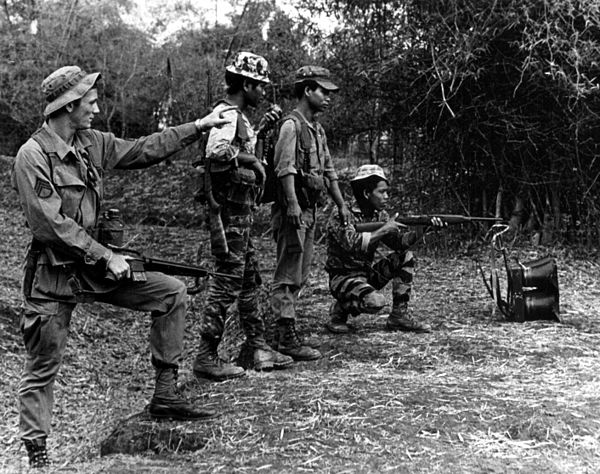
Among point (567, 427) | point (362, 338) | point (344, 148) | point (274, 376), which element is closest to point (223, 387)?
point (274, 376)

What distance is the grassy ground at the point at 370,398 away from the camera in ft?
12.3

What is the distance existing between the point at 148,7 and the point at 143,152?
1436cm

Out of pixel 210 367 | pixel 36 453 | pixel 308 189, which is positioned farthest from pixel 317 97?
pixel 36 453

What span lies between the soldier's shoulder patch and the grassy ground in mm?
1337

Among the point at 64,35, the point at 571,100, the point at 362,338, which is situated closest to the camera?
the point at 362,338

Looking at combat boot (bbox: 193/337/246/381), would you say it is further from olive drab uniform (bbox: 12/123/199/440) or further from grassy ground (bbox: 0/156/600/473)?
olive drab uniform (bbox: 12/123/199/440)

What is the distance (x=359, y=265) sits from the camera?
6301mm

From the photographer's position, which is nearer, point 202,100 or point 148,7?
point 202,100

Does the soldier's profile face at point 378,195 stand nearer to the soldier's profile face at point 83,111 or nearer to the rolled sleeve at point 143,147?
the rolled sleeve at point 143,147

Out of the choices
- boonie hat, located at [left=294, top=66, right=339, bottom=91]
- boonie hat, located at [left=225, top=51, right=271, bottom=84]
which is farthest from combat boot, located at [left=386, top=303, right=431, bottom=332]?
boonie hat, located at [left=225, top=51, right=271, bottom=84]

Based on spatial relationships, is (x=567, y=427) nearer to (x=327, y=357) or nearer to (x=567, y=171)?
(x=327, y=357)

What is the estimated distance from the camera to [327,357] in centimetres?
560

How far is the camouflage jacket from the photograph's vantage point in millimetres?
6094

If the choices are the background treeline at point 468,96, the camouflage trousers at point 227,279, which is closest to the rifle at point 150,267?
the camouflage trousers at point 227,279
